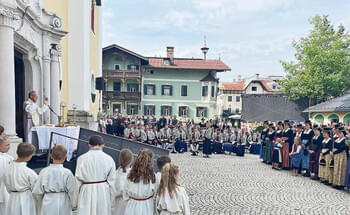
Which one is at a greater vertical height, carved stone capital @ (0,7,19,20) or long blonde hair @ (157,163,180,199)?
carved stone capital @ (0,7,19,20)

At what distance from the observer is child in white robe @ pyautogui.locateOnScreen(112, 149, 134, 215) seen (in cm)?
402

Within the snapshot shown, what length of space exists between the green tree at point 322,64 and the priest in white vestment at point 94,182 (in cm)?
2857

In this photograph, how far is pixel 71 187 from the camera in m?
3.58

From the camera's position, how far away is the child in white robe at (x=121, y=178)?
13.2ft

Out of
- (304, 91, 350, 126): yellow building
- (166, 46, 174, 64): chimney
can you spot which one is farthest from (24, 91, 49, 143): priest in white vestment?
(166, 46, 174, 64): chimney

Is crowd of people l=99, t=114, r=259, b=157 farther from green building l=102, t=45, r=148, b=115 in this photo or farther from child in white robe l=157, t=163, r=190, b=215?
green building l=102, t=45, r=148, b=115

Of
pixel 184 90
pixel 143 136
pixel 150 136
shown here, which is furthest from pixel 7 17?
pixel 184 90

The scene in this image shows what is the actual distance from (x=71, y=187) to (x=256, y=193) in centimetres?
573

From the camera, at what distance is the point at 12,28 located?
233 inches

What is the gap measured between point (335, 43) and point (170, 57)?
2037 cm

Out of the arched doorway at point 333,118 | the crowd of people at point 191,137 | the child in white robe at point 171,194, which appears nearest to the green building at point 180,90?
the arched doorway at point 333,118

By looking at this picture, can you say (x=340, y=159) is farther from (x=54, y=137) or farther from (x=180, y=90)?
(x=180, y=90)

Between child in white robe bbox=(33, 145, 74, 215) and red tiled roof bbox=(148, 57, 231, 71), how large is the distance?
1268 inches

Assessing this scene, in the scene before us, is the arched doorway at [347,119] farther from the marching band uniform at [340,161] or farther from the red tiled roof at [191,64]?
the red tiled roof at [191,64]
